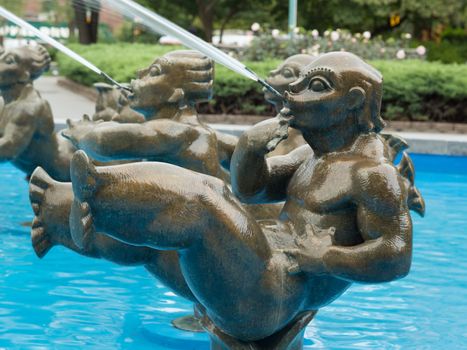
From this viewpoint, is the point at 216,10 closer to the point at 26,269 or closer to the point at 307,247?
the point at 26,269

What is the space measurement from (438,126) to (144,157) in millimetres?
9698

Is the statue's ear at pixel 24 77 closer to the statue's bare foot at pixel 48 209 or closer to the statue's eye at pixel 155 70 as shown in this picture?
the statue's eye at pixel 155 70

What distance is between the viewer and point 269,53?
57.6ft

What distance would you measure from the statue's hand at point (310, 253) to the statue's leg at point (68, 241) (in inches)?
22.0

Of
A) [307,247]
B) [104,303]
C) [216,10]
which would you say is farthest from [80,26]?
[307,247]

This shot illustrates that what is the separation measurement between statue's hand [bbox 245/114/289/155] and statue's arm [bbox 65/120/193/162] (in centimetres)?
122

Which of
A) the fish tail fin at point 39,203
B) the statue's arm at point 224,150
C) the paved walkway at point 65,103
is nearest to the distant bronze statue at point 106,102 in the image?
the statue's arm at point 224,150

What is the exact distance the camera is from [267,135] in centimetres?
342

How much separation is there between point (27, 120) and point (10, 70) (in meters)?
0.41

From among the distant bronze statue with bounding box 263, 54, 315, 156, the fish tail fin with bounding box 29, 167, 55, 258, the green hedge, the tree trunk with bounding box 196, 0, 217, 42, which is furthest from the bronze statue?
the tree trunk with bounding box 196, 0, 217, 42

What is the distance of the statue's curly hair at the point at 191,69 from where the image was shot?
4754mm

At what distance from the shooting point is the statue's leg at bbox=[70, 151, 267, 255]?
2.92 meters

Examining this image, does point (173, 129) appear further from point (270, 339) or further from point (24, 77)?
point (24, 77)

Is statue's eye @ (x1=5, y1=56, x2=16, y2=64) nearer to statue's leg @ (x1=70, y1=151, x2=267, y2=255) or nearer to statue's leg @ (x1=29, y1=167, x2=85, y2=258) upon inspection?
statue's leg @ (x1=29, y1=167, x2=85, y2=258)
